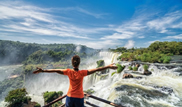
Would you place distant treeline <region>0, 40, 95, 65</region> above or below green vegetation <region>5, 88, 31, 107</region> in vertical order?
above

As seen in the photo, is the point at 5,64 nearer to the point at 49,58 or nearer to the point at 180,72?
the point at 49,58

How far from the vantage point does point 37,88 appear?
39.1 m

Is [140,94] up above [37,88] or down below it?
above

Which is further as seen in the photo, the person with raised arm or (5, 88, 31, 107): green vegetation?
(5, 88, 31, 107): green vegetation

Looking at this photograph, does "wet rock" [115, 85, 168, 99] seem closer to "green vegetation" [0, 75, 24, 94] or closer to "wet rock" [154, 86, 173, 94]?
"wet rock" [154, 86, 173, 94]

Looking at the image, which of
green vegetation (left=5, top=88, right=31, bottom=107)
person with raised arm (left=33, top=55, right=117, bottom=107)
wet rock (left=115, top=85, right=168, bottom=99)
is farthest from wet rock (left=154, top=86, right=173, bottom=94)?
green vegetation (left=5, top=88, right=31, bottom=107)

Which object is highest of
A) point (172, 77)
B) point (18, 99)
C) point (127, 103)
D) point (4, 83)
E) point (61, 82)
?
point (172, 77)

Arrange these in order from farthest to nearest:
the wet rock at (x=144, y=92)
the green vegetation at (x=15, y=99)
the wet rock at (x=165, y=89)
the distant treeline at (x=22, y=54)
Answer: the distant treeline at (x=22, y=54), the green vegetation at (x=15, y=99), the wet rock at (x=165, y=89), the wet rock at (x=144, y=92)

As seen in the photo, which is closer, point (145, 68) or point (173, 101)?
point (173, 101)

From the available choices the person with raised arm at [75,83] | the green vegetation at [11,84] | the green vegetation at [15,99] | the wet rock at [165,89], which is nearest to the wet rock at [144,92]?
the wet rock at [165,89]

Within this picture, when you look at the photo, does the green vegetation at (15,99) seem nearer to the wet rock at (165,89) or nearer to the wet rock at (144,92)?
the wet rock at (144,92)

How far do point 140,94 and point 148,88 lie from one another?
138 centimetres

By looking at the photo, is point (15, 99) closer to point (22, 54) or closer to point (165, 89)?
point (165, 89)

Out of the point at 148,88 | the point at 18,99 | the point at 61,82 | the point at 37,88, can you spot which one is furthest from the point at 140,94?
the point at 37,88
